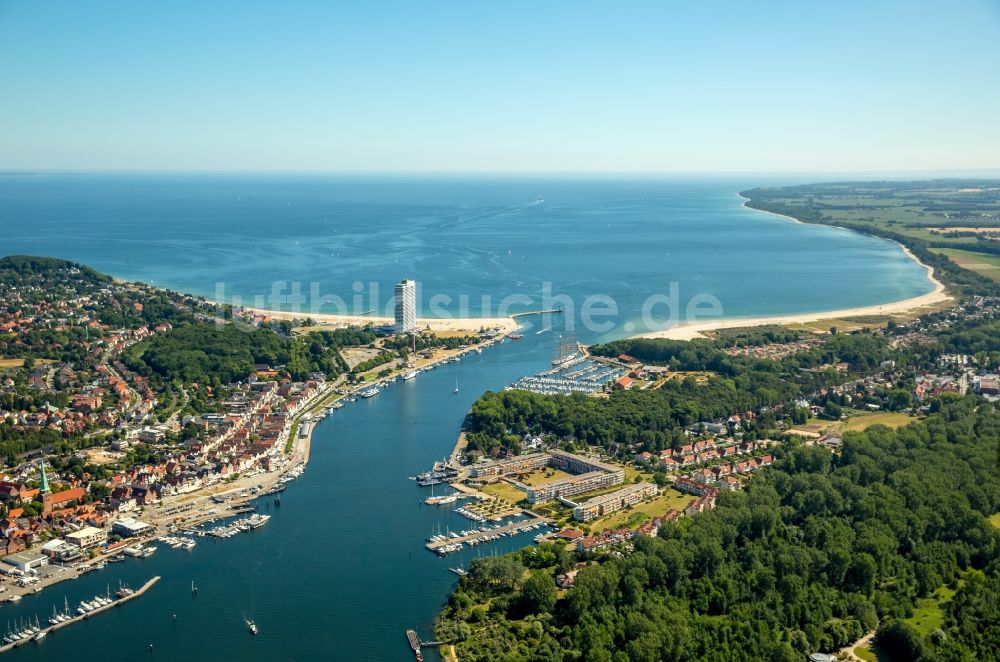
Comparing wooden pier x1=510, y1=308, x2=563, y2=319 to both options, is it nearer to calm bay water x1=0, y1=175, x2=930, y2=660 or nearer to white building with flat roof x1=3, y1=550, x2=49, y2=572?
calm bay water x1=0, y1=175, x2=930, y2=660

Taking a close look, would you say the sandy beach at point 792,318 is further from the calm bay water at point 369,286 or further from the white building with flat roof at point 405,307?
the white building with flat roof at point 405,307

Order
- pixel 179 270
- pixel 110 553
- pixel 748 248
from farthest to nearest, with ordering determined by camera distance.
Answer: pixel 748 248, pixel 179 270, pixel 110 553

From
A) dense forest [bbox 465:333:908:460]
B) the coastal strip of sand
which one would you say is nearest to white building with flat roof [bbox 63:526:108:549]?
dense forest [bbox 465:333:908:460]

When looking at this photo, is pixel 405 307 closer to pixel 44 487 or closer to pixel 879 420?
pixel 44 487

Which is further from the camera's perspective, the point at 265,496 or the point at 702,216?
the point at 702,216

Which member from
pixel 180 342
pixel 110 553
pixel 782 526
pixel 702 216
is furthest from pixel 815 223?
pixel 110 553

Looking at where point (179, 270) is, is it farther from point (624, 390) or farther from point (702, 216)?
point (702, 216)

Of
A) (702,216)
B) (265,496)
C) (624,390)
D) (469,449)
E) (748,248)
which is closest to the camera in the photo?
(265,496)

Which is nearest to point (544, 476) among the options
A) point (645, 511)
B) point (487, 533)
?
point (645, 511)
